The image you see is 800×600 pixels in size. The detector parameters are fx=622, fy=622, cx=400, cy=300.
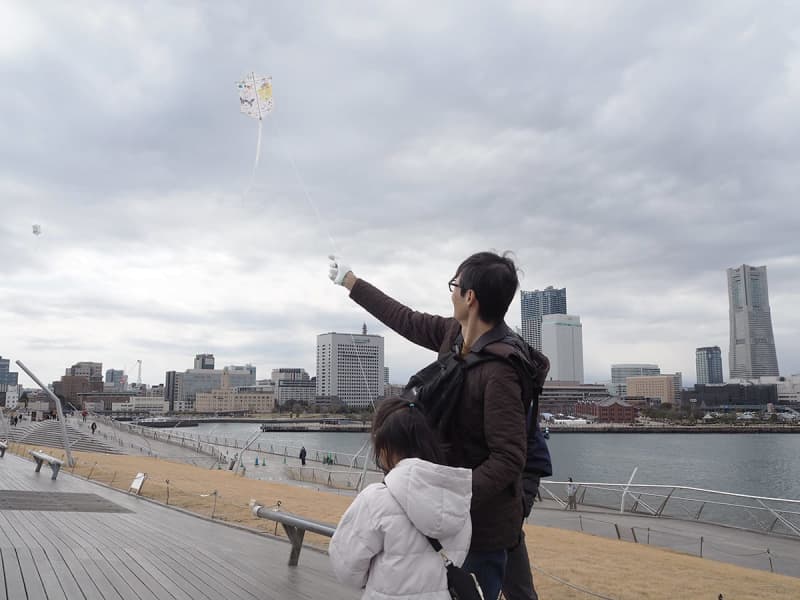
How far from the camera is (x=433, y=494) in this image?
6.57ft

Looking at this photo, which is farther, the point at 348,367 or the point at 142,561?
the point at 348,367

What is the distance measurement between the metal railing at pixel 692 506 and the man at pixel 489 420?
13.8m

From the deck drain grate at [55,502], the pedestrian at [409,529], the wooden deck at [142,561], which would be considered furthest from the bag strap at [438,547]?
the deck drain grate at [55,502]

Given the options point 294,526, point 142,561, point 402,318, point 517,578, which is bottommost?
point 142,561

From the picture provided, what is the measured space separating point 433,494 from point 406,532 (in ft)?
0.58

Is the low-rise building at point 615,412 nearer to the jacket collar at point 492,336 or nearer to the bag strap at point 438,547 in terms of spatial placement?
the jacket collar at point 492,336

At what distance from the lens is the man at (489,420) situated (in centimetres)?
212

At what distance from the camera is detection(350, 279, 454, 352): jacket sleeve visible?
2875mm

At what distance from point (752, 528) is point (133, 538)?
14182 mm

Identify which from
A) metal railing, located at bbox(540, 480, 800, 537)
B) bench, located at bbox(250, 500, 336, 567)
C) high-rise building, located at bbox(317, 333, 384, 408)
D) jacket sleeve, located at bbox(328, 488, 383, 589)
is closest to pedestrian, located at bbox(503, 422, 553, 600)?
jacket sleeve, located at bbox(328, 488, 383, 589)

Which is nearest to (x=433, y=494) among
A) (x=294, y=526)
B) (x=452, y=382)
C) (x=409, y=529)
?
(x=409, y=529)

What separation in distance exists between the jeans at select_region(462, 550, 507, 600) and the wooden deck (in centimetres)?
268

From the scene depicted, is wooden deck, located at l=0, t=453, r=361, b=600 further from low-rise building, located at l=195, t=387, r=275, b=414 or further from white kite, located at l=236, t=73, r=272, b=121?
low-rise building, located at l=195, t=387, r=275, b=414

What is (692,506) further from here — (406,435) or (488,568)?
(406,435)
